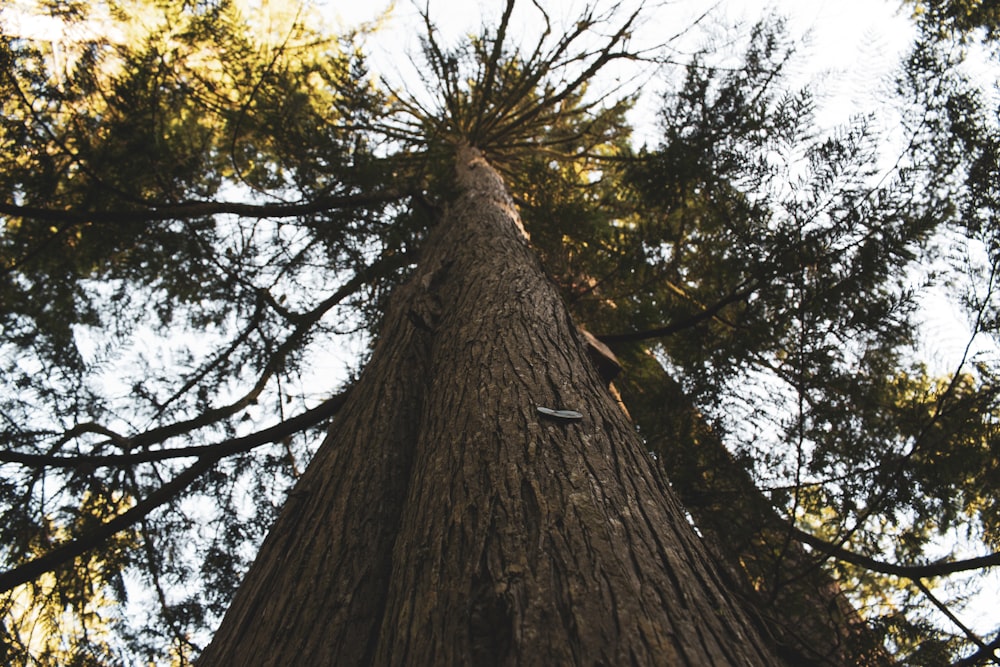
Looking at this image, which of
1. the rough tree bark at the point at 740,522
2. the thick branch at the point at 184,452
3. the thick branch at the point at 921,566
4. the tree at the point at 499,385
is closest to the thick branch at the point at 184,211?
the tree at the point at 499,385

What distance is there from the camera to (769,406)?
9.96ft

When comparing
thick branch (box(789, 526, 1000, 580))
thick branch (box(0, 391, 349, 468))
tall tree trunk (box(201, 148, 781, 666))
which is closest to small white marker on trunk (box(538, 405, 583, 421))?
tall tree trunk (box(201, 148, 781, 666))

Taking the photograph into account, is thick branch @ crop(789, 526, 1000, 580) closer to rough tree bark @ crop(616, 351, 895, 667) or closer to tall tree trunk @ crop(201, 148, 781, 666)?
rough tree bark @ crop(616, 351, 895, 667)

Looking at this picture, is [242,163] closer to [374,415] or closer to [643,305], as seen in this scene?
[643,305]

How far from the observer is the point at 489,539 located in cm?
97

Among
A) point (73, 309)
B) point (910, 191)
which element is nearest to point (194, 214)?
point (73, 309)

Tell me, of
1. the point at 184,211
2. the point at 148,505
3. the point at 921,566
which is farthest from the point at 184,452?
the point at 921,566

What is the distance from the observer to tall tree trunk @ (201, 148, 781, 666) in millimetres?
799

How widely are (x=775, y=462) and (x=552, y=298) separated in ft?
5.49

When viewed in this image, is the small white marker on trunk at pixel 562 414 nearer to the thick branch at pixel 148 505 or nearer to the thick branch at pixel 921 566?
the thick branch at pixel 921 566

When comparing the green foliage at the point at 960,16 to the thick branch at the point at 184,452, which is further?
the green foliage at the point at 960,16

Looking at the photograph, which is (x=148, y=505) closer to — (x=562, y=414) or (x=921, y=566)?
(x=562, y=414)

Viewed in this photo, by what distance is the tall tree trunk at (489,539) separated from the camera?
799 mm

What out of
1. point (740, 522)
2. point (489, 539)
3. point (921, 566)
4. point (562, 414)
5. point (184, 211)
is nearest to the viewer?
point (489, 539)
